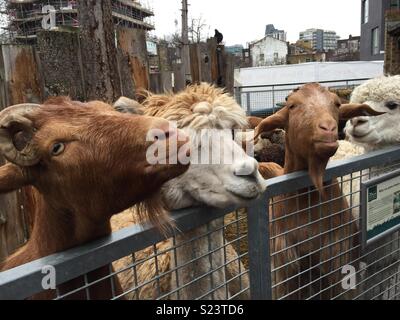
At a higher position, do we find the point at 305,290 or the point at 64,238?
the point at 64,238

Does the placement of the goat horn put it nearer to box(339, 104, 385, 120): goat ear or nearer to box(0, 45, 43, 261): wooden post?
box(0, 45, 43, 261): wooden post

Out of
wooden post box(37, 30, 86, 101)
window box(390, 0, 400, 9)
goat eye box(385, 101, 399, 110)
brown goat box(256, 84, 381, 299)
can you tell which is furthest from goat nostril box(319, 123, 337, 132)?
window box(390, 0, 400, 9)

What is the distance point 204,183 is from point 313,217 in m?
1.19

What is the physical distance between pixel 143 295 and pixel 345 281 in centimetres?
141

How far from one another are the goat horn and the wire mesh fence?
0.46 m

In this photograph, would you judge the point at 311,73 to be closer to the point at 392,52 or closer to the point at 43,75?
the point at 392,52

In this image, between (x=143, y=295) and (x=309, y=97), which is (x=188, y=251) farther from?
(x=309, y=97)

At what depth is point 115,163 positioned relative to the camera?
5.24 ft

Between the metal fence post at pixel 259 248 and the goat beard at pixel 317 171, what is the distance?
57 centimetres

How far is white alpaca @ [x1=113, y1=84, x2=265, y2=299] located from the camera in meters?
2.02

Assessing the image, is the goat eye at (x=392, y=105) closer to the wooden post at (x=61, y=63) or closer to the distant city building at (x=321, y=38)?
the wooden post at (x=61, y=63)

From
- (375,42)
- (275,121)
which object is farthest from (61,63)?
(375,42)

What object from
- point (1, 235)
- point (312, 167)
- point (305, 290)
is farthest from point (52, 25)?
point (305, 290)
